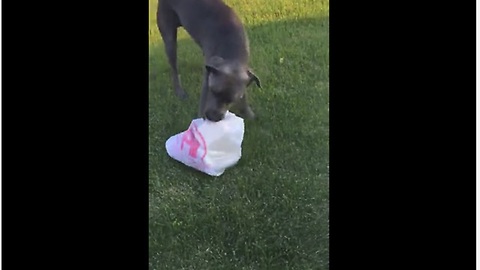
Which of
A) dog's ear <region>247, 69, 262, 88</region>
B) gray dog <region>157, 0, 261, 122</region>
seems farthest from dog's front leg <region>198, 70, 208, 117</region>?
dog's ear <region>247, 69, 262, 88</region>

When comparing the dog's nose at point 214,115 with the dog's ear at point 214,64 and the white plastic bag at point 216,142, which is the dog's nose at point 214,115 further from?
the dog's ear at point 214,64

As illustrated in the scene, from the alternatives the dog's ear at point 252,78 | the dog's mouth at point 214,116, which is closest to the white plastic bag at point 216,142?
the dog's mouth at point 214,116

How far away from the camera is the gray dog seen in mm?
2238

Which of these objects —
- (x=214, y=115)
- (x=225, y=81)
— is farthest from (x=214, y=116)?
(x=225, y=81)

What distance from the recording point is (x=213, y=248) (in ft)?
7.29

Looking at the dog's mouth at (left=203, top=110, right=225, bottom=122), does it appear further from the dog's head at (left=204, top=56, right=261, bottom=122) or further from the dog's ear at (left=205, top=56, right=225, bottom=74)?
the dog's ear at (left=205, top=56, right=225, bottom=74)

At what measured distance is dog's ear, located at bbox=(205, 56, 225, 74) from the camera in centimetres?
224

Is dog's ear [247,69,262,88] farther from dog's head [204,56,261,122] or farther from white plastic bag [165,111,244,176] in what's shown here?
white plastic bag [165,111,244,176]

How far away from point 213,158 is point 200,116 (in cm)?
15

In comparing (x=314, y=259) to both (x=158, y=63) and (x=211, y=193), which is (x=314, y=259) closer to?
(x=211, y=193)

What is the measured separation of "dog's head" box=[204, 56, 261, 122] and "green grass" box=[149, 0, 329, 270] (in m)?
0.04

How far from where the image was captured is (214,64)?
7.34ft

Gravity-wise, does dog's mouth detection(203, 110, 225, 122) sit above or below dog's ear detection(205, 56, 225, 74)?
below

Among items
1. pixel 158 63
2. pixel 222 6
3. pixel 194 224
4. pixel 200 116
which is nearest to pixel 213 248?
pixel 194 224
